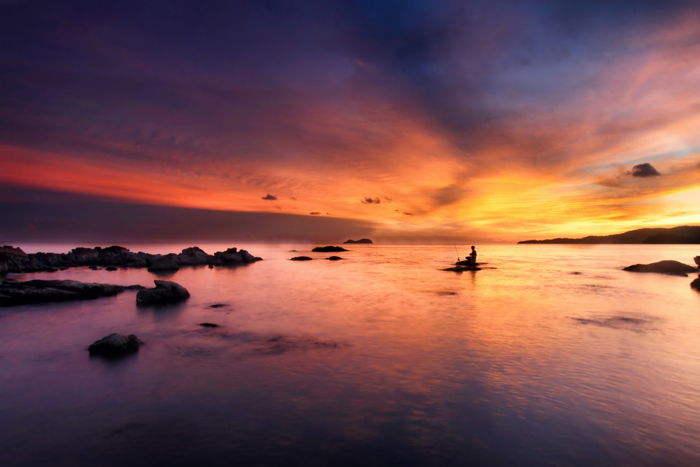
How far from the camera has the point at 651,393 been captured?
9.30 metres

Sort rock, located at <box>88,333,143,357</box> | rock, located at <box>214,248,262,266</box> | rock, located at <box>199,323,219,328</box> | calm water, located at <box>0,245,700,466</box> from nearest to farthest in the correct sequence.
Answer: calm water, located at <box>0,245,700,466</box>
rock, located at <box>88,333,143,357</box>
rock, located at <box>199,323,219,328</box>
rock, located at <box>214,248,262,266</box>

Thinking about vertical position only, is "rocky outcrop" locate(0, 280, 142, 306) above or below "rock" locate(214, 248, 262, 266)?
below

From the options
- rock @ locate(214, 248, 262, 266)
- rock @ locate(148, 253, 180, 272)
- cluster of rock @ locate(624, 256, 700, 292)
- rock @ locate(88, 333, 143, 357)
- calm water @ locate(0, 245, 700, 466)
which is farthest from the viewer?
rock @ locate(214, 248, 262, 266)

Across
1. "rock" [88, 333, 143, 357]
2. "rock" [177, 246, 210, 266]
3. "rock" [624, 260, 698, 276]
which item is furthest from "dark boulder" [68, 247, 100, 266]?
"rock" [624, 260, 698, 276]

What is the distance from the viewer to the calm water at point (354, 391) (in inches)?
261

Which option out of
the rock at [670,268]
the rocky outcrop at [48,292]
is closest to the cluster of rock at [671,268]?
the rock at [670,268]

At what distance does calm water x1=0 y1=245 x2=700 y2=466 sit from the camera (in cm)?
662

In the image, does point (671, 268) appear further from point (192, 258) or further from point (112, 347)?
point (192, 258)

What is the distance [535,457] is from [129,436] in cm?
813

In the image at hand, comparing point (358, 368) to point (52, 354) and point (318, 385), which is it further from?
point (52, 354)

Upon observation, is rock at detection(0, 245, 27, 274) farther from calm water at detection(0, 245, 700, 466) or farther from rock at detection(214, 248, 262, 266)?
calm water at detection(0, 245, 700, 466)

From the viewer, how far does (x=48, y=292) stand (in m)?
23.6

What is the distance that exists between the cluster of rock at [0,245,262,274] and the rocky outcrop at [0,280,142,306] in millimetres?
28778

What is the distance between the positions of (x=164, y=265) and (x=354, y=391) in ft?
178
